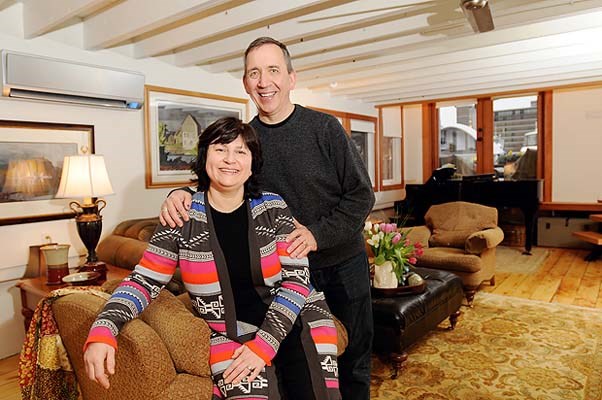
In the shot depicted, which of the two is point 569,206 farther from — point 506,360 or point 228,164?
point 228,164

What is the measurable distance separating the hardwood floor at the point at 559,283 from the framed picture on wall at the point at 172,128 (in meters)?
1.82

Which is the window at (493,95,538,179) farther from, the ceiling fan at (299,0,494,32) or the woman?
the woman

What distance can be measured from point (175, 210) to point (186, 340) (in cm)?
39

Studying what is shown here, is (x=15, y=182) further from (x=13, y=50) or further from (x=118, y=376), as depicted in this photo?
(x=118, y=376)

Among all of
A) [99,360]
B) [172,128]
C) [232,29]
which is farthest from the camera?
[172,128]

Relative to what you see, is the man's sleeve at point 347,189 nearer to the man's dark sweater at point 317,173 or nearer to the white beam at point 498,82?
the man's dark sweater at point 317,173

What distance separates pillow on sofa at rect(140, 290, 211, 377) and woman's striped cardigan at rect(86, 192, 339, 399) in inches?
1.3

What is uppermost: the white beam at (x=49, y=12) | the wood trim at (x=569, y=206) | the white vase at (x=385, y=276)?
the white beam at (x=49, y=12)

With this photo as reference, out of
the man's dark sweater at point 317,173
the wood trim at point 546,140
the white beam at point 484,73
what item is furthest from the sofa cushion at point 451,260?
the wood trim at point 546,140

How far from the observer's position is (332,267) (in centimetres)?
169

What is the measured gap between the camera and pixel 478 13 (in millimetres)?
2602

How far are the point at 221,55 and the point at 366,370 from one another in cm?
293

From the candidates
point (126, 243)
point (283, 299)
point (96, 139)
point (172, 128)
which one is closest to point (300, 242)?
point (283, 299)

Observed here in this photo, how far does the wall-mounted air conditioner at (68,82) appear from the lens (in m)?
2.99
